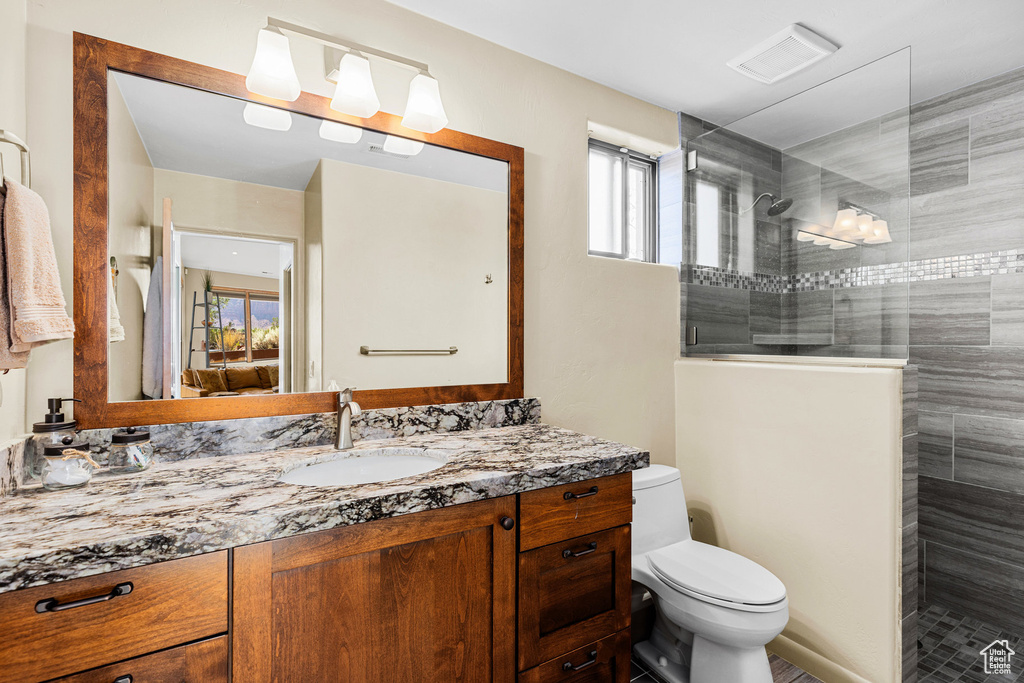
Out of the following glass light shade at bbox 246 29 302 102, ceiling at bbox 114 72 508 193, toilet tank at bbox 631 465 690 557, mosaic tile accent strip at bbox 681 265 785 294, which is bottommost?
toilet tank at bbox 631 465 690 557

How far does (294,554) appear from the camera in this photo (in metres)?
0.93

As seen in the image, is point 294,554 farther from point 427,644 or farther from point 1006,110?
point 1006,110

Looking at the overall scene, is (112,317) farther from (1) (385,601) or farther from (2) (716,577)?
(2) (716,577)

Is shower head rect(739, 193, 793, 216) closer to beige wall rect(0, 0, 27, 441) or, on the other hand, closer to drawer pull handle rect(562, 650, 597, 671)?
drawer pull handle rect(562, 650, 597, 671)

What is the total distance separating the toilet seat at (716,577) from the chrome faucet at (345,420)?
3.88ft

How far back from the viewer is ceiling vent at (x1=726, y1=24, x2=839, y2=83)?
1.81m

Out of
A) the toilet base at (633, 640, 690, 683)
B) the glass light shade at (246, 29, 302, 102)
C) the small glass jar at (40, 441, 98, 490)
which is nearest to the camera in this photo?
the small glass jar at (40, 441, 98, 490)

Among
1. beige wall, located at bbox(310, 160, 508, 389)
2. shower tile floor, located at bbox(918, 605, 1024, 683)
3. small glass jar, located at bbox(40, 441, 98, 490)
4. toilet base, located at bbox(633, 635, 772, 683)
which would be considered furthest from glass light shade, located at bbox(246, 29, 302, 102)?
shower tile floor, located at bbox(918, 605, 1024, 683)

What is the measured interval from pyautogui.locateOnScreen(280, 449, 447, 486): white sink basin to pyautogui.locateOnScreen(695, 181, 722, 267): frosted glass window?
1.70 meters

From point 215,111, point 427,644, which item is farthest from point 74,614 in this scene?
point 215,111

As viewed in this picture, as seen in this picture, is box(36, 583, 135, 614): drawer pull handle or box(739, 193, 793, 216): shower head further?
box(739, 193, 793, 216): shower head

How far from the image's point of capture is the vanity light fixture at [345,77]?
→ 1375 millimetres

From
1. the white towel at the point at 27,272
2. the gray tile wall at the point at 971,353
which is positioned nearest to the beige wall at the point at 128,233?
the white towel at the point at 27,272

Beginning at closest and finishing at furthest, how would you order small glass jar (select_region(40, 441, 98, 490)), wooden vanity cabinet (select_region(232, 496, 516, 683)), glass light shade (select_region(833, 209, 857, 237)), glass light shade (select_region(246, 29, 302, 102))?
wooden vanity cabinet (select_region(232, 496, 516, 683)), small glass jar (select_region(40, 441, 98, 490)), glass light shade (select_region(246, 29, 302, 102)), glass light shade (select_region(833, 209, 857, 237))
